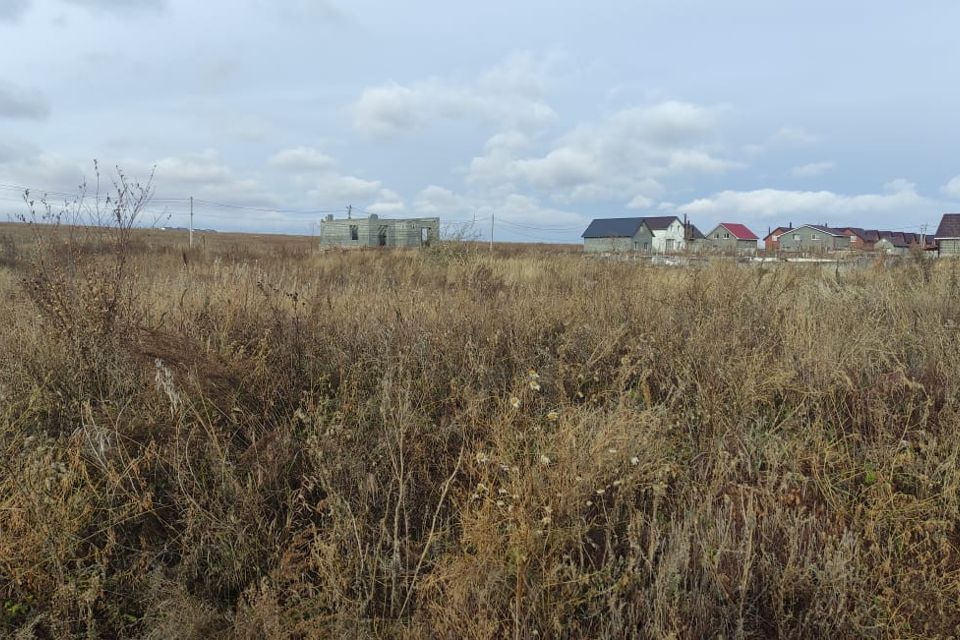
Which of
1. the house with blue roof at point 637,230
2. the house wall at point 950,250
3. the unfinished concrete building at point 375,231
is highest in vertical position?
the house with blue roof at point 637,230

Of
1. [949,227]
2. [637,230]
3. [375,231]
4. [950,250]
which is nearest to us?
[950,250]

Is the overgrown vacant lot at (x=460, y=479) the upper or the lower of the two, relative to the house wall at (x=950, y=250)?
lower

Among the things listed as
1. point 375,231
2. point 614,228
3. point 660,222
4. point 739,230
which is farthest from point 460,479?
point 739,230

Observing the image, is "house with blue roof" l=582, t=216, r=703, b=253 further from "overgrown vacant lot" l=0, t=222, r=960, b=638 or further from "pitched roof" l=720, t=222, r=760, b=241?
"overgrown vacant lot" l=0, t=222, r=960, b=638

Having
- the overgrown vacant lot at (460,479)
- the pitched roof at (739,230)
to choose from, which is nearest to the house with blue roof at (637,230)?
the pitched roof at (739,230)

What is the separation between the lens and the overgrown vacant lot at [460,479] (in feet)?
6.47

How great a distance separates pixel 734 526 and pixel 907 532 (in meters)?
0.70

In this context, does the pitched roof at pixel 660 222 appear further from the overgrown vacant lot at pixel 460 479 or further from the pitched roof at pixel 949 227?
the overgrown vacant lot at pixel 460 479

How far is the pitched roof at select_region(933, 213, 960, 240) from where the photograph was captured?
3834 cm

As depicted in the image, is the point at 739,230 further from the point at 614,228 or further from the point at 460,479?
the point at 460,479

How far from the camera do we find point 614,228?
180ft

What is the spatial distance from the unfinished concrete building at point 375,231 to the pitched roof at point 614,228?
85.6 ft

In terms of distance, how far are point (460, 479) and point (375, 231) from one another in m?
33.2

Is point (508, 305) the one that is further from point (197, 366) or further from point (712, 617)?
point (712, 617)
